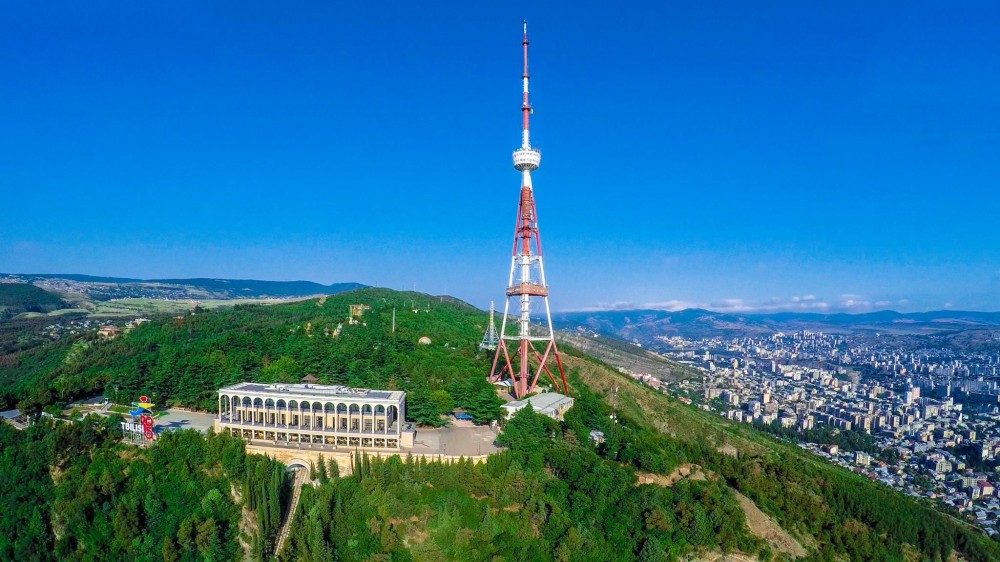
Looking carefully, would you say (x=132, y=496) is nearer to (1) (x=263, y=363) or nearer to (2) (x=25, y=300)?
(1) (x=263, y=363)

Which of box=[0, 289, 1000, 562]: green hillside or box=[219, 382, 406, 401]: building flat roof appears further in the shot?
box=[219, 382, 406, 401]: building flat roof

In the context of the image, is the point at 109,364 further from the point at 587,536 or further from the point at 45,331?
the point at 45,331

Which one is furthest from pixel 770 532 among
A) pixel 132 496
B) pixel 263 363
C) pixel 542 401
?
pixel 263 363

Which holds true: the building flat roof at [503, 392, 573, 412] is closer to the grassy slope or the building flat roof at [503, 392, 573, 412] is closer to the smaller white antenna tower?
the smaller white antenna tower

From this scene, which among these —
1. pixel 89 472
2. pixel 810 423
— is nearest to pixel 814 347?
pixel 810 423

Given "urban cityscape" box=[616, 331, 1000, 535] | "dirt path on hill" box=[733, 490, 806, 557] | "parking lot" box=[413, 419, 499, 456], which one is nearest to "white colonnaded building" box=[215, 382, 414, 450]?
"parking lot" box=[413, 419, 499, 456]

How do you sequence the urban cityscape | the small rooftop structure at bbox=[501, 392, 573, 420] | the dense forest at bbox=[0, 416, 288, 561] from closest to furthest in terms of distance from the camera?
the dense forest at bbox=[0, 416, 288, 561], the small rooftop structure at bbox=[501, 392, 573, 420], the urban cityscape
